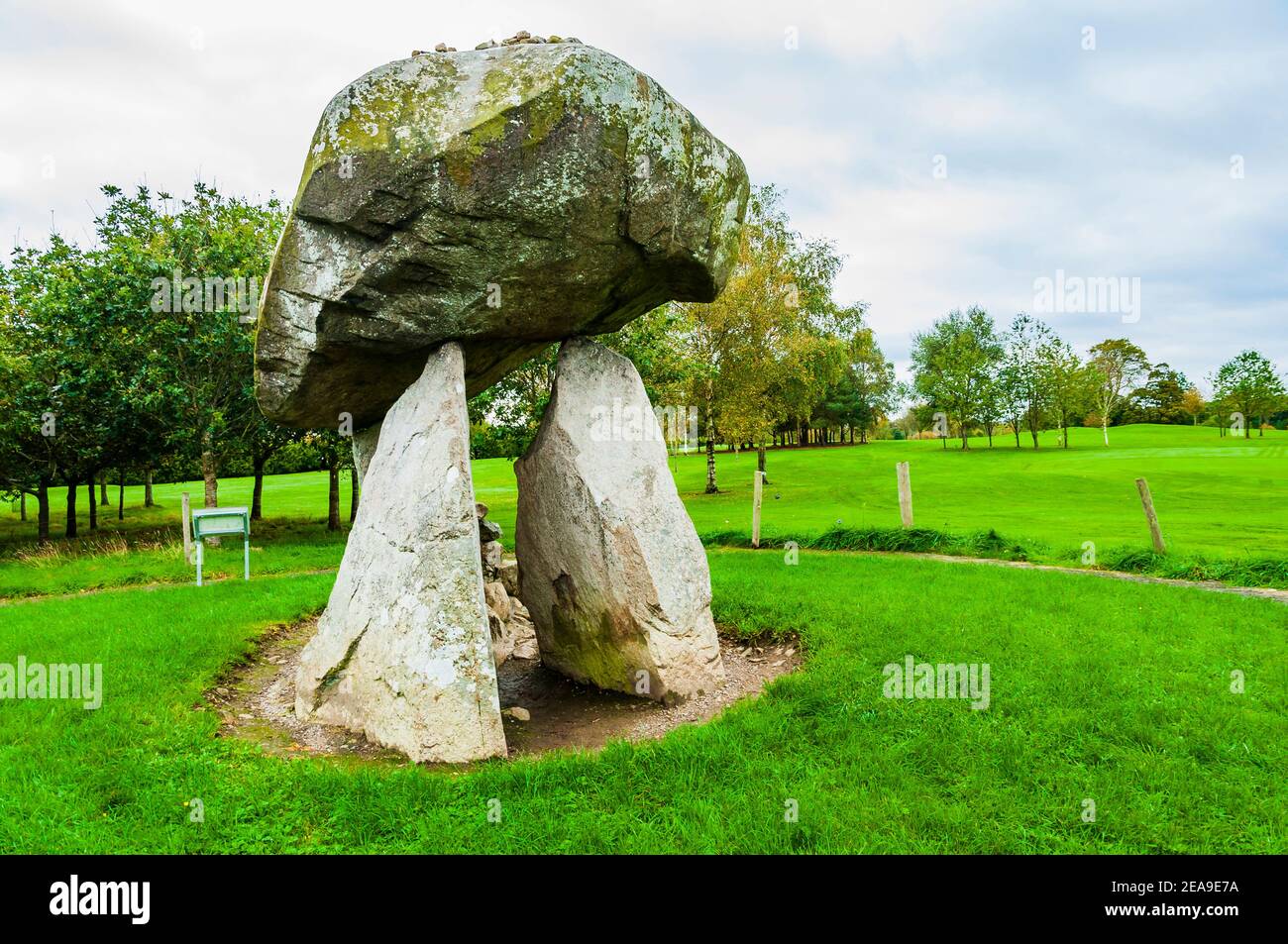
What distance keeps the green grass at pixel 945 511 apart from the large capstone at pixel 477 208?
9.61 metres

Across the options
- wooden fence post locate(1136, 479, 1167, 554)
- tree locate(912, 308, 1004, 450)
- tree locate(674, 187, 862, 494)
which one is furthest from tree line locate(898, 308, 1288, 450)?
wooden fence post locate(1136, 479, 1167, 554)

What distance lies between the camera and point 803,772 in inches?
193

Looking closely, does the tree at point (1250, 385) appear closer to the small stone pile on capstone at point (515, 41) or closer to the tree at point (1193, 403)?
the tree at point (1193, 403)

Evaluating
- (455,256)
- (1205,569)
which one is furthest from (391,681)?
(1205,569)

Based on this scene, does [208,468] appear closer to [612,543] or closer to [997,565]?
[612,543]

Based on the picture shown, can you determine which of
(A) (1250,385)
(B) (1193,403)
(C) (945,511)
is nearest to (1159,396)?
(B) (1193,403)

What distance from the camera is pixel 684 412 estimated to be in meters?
30.3

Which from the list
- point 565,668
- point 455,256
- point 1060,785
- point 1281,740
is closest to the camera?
point 1060,785

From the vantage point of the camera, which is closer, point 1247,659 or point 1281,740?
point 1281,740

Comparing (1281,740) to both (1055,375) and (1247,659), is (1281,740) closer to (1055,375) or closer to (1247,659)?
(1247,659)

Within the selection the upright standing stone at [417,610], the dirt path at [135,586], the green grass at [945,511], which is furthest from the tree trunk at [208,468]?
the upright standing stone at [417,610]

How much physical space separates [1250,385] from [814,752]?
201 feet

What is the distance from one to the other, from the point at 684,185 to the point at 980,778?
5124 millimetres

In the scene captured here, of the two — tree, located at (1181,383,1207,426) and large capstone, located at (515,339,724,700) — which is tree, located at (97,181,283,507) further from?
tree, located at (1181,383,1207,426)
